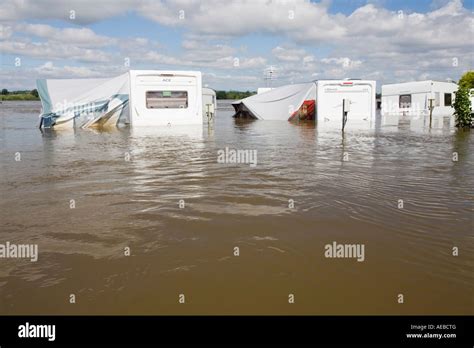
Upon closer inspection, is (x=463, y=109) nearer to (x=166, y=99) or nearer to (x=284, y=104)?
(x=284, y=104)

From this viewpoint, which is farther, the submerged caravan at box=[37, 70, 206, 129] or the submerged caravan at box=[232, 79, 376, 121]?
the submerged caravan at box=[232, 79, 376, 121]

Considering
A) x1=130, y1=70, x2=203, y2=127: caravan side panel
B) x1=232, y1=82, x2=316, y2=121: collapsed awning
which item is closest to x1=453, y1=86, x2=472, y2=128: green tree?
x1=232, y1=82, x2=316, y2=121: collapsed awning

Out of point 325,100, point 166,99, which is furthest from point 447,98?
point 166,99

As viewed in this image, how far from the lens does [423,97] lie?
39656mm

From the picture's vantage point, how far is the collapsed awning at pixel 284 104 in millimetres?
31359

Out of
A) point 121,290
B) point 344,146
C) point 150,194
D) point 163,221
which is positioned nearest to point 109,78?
point 344,146

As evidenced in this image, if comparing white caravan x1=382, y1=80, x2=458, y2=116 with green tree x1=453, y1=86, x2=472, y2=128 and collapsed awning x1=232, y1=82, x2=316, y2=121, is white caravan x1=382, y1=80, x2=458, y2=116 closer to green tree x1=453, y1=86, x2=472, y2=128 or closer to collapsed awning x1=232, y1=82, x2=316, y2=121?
collapsed awning x1=232, y1=82, x2=316, y2=121

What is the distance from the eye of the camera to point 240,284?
154 inches

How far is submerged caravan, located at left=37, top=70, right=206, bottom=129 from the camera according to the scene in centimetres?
2425

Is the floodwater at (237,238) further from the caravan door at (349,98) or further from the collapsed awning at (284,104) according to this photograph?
the collapsed awning at (284,104)

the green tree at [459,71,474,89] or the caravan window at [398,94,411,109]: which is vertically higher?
the green tree at [459,71,474,89]

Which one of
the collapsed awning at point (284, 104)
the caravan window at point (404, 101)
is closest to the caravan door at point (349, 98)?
the collapsed awning at point (284, 104)
